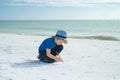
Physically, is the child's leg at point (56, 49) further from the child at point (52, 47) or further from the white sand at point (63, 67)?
the white sand at point (63, 67)

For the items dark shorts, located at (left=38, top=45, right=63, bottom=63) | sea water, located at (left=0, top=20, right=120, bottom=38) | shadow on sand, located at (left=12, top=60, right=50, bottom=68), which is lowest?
sea water, located at (left=0, top=20, right=120, bottom=38)

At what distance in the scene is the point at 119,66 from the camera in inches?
346

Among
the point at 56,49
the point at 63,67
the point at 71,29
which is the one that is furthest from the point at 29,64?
the point at 71,29

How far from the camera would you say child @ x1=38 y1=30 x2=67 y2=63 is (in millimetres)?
8492

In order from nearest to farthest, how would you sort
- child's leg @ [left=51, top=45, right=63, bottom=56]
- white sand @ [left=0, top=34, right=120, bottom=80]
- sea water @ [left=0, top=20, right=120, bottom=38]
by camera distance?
white sand @ [left=0, top=34, right=120, bottom=80], child's leg @ [left=51, top=45, right=63, bottom=56], sea water @ [left=0, top=20, right=120, bottom=38]

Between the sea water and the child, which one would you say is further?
the sea water

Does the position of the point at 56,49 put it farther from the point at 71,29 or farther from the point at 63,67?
the point at 71,29

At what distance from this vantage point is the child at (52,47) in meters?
8.49

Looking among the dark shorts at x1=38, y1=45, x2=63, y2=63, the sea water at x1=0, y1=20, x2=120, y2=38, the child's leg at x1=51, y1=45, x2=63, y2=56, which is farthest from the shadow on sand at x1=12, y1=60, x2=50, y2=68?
the sea water at x1=0, y1=20, x2=120, y2=38

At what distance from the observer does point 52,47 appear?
865 cm

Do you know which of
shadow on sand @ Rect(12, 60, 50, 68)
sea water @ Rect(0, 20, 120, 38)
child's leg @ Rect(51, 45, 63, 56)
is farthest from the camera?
sea water @ Rect(0, 20, 120, 38)

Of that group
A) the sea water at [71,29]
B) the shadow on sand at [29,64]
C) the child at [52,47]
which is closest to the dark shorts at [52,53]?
the child at [52,47]

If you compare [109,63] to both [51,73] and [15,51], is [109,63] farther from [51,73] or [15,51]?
[15,51]

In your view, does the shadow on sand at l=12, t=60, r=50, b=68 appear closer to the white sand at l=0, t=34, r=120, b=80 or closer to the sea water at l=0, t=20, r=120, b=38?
the white sand at l=0, t=34, r=120, b=80
